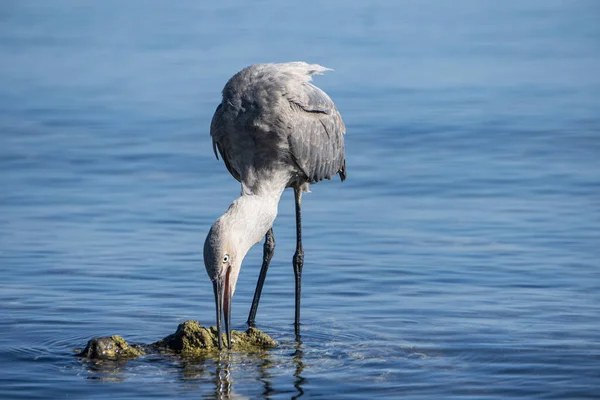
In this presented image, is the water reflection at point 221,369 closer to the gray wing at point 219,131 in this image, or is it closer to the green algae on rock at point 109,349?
the green algae on rock at point 109,349

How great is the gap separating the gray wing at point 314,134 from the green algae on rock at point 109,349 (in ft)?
7.41

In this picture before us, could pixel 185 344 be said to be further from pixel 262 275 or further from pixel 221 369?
pixel 262 275

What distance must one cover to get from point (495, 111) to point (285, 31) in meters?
7.97

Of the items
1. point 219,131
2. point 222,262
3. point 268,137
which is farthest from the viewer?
point 219,131

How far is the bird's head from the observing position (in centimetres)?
823

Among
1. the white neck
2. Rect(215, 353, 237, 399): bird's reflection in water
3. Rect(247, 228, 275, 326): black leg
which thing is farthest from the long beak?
Rect(247, 228, 275, 326): black leg

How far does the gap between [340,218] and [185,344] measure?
4.69 meters

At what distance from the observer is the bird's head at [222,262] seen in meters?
8.23

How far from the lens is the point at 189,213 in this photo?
43.2 feet

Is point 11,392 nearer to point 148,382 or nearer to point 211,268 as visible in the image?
point 148,382

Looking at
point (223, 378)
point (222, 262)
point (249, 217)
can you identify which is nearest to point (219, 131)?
point (249, 217)

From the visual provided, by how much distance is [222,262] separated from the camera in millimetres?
8289

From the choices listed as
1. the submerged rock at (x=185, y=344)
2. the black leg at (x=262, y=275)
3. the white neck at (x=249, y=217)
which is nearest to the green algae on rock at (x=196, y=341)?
the submerged rock at (x=185, y=344)

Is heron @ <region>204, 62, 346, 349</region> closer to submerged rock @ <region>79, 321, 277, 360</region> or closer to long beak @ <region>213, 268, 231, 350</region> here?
submerged rock @ <region>79, 321, 277, 360</region>
